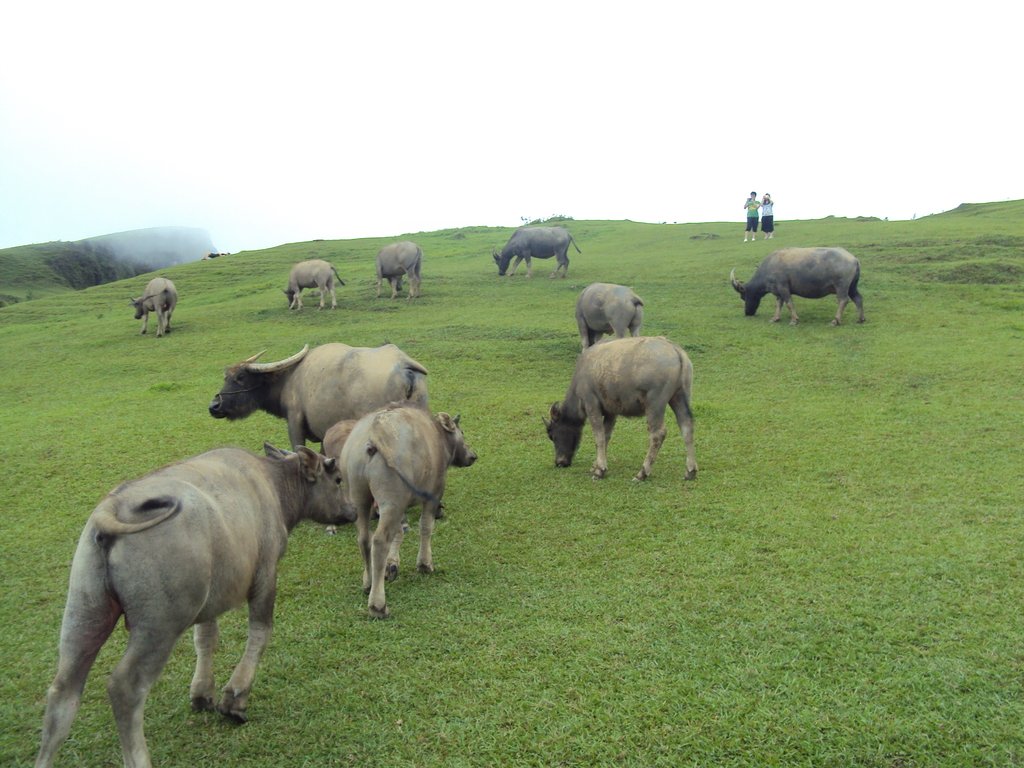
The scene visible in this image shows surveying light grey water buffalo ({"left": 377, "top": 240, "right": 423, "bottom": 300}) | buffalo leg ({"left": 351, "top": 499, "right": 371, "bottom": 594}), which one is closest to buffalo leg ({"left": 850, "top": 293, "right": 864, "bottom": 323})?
light grey water buffalo ({"left": 377, "top": 240, "right": 423, "bottom": 300})

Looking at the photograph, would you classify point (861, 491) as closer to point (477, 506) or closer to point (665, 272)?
point (477, 506)

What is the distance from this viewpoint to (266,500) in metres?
5.16

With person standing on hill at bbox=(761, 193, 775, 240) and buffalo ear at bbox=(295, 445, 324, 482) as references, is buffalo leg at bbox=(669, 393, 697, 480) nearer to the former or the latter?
buffalo ear at bbox=(295, 445, 324, 482)

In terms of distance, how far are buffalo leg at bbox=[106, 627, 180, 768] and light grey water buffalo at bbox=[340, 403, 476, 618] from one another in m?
2.29

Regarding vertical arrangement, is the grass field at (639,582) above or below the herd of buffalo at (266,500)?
below

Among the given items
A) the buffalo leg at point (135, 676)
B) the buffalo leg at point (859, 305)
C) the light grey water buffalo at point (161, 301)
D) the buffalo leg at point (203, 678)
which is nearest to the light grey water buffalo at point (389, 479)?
the buffalo leg at point (203, 678)

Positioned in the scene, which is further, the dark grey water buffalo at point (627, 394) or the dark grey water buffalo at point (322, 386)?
the dark grey water buffalo at point (627, 394)

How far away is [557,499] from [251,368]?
409 cm

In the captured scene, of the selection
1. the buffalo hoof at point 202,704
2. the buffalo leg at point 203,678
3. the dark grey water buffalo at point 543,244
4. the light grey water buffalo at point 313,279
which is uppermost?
the dark grey water buffalo at point 543,244

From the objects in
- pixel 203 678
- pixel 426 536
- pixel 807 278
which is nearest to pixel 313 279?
pixel 807 278

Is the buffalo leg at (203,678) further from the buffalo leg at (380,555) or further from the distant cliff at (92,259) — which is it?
the distant cliff at (92,259)

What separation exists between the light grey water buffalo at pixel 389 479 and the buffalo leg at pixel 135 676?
7.51ft

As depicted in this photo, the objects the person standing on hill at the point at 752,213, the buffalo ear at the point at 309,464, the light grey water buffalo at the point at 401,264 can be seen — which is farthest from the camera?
the person standing on hill at the point at 752,213

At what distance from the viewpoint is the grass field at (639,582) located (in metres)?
4.60
